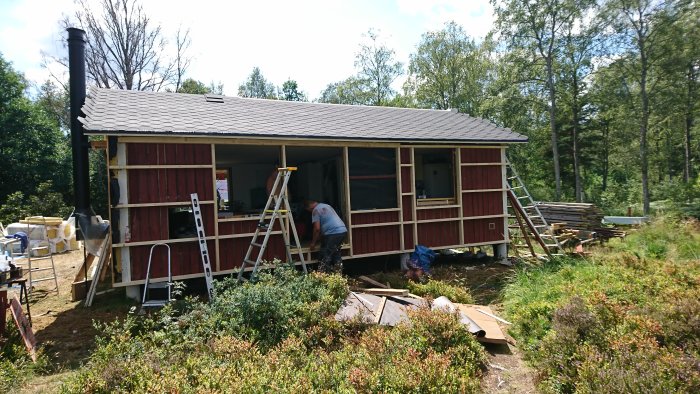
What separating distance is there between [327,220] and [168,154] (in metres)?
3.34

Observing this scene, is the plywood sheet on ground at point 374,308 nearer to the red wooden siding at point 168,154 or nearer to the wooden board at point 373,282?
the wooden board at point 373,282

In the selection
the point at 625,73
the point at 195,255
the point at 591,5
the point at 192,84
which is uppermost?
the point at 591,5

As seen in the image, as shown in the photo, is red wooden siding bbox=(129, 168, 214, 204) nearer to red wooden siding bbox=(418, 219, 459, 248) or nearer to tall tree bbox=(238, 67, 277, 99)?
red wooden siding bbox=(418, 219, 459, 248)

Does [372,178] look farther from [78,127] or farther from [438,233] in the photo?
[78,127]

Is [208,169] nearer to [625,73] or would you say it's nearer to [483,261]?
[483,261]

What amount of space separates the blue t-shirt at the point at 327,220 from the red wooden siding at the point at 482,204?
399 cm

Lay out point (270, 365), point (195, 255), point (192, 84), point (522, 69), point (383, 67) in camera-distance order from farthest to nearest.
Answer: point (383, 67) < point (192, 84) < point (522, 69) < point (195, 255) < point (270, 365)

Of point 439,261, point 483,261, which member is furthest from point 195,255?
point 483,261

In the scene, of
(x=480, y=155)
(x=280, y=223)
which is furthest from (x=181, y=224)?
(x=480, y=155)

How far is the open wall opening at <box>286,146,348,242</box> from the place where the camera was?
11.2 m

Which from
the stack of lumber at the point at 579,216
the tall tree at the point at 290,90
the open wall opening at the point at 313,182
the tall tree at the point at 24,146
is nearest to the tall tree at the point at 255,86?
the tall tree at the point at 290,90

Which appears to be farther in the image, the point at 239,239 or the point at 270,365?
the point at 239,239

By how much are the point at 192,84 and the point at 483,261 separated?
23.4 meters

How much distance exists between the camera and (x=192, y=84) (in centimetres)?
2689
